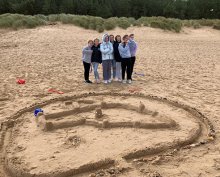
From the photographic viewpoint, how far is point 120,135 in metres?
7.74

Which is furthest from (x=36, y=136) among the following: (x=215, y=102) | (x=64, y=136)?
(x=215, y=102)

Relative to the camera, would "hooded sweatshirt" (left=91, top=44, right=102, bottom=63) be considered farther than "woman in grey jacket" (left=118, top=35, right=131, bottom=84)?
Yes

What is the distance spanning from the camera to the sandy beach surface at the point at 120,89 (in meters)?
6.62

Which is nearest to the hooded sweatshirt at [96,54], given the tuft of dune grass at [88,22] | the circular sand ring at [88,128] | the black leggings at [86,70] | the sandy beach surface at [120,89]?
the black leggings at [86,70]

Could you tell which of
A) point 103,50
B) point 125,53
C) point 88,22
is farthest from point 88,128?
point 88,22

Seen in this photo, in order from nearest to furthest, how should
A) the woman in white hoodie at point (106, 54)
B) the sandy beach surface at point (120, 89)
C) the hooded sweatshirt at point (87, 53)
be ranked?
the sandy beach surface at point (120, 89) → the woman in white hoodie at point (106, 54) → the hooded sweatshirt at point (87, 53)

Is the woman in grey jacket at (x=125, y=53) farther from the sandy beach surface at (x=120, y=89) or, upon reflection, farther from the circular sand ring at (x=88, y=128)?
the circular sand ring at (x=88, y=128)

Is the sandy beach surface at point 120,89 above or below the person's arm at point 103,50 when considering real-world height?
below

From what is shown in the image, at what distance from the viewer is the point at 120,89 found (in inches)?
435

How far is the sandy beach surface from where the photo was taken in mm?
6621

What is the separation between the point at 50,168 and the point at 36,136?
4.97 ft

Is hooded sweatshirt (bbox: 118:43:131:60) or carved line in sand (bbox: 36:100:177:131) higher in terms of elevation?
hooded sweatshirt (bbox: 118:43:131:60)

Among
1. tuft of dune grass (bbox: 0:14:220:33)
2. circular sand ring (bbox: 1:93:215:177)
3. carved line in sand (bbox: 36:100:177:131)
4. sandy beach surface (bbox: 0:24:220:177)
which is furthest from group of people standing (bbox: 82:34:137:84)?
tuft of dune grass (bbox: 0:14:220:33)

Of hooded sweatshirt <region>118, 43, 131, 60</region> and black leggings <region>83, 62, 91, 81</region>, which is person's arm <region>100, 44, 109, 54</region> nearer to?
hooded sweatshirt <region>118, 43, 131, 60</region>
